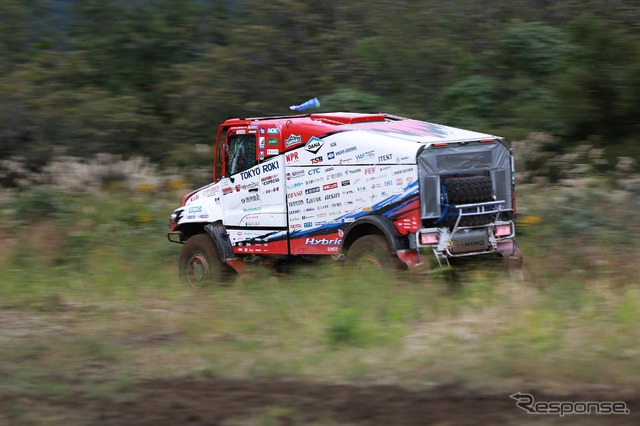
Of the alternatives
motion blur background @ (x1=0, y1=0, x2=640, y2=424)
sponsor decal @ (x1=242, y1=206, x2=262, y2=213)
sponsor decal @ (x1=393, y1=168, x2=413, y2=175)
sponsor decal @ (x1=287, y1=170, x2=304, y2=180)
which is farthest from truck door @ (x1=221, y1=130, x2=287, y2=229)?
sponsor decal @ (x1=393, y1=168, x2=413, y2=175)

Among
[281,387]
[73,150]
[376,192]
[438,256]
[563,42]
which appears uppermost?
[563,42]

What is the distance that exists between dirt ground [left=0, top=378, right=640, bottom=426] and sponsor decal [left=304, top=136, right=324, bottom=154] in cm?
502

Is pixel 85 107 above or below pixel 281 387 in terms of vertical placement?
above

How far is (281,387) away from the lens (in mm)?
6848

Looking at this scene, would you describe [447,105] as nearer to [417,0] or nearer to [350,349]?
[417,0]

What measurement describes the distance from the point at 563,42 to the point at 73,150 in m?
11.8

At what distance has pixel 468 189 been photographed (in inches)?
426

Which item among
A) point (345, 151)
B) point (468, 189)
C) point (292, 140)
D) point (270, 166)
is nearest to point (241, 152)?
point (270, 166)

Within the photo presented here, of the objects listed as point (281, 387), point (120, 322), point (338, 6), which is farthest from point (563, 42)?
point (281, 387)

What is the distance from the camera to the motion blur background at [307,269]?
7.30 metres

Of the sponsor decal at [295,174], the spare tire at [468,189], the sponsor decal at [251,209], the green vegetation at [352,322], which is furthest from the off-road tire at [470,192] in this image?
the sponsor decal at [251,209]

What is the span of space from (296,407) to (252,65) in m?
16.0

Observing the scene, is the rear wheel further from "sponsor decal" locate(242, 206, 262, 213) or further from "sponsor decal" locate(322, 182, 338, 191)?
"sponsor decal" locate(242, 206, 262, 213)

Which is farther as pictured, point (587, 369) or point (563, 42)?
point (563, 42)
